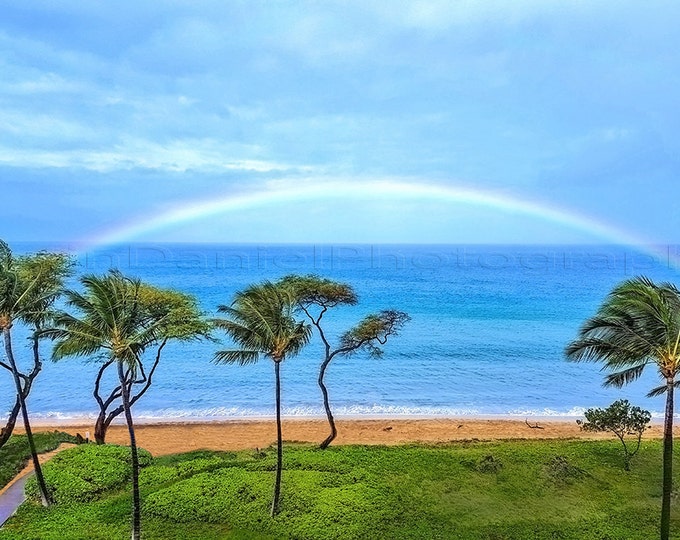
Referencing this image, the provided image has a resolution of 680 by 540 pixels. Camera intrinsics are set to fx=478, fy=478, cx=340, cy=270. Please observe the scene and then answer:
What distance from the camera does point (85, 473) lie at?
48.6ft

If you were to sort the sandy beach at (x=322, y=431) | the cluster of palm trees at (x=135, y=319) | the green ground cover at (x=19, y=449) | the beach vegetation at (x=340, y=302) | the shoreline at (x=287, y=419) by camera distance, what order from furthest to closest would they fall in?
1. the shoreline at (x=287, y=419)
2. the sandy beach at (x=322, y=431)
3. the beach vegetation at (x=340, y=302)
4. the green ground cover at (x=19, y=449)
5. the cluster of palm trees at (x=135, y=319)

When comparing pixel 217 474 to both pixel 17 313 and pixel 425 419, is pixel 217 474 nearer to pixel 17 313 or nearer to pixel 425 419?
pixel 17 313

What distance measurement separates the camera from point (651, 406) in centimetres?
2717

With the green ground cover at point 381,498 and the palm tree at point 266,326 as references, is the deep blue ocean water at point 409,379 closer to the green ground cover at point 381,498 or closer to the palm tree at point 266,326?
the green ground cover at point 381,498

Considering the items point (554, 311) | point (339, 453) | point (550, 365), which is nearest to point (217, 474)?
point (339, 453)

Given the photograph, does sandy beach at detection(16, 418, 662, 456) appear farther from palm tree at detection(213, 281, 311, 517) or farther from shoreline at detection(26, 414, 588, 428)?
palm tree at detection(213, 281, 311, 517)

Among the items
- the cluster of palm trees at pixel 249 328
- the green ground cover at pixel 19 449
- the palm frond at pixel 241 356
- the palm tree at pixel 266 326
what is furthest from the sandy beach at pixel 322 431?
the palm tree at pixel 266 326

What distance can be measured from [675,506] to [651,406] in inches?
651

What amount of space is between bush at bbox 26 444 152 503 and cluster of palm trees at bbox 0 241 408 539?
739 mm

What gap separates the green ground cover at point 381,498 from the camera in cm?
1203

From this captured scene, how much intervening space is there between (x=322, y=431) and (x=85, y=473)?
1049cm

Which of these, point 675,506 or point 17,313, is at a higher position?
point 17,313

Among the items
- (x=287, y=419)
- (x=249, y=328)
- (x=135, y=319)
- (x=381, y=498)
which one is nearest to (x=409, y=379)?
(x=287, y=419)

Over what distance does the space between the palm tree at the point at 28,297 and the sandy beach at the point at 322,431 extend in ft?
18.7
